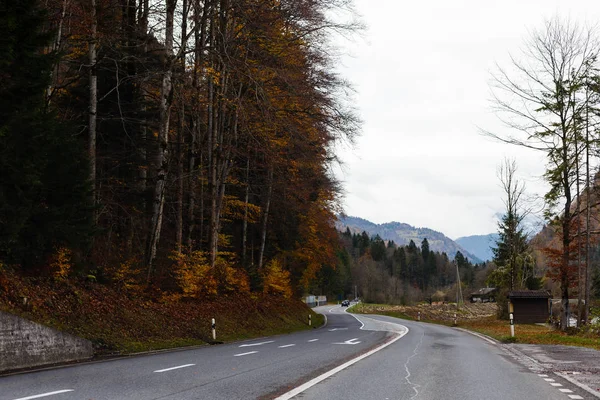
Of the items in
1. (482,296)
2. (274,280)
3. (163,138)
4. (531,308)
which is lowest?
(482,296)

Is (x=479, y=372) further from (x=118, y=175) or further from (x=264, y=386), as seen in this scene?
(x=118, y=175)

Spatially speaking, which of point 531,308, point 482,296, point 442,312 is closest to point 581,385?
point 531,308

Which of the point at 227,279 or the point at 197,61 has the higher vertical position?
the point at 197,61

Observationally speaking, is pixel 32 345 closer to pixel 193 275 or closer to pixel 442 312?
pixel 193 275

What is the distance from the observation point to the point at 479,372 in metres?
10.8

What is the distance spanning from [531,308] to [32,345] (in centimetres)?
4443

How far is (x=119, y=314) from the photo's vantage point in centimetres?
1593

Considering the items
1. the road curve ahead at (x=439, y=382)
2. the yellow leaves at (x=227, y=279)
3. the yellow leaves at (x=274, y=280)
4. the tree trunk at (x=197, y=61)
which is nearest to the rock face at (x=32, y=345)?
the road curve ahead at (x=439, y=382)

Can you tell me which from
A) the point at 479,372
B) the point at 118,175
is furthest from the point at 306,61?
the point at 479,372

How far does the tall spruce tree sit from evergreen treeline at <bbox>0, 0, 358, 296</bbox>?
0.03 meters

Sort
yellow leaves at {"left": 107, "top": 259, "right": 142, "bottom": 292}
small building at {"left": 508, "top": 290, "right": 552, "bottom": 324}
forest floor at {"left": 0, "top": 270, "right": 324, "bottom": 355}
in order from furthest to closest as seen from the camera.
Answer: small building at {"left": 508, "top": 290, "right": 552, "bottom": 324}
yellow leaves at {"left": 107, "top": 259, "right": 142, "bottom": 292}
forest floor at {"left": 0, "top": 270, "right": 324, "bottom": 355}

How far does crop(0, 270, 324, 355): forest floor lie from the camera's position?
12.7 meters

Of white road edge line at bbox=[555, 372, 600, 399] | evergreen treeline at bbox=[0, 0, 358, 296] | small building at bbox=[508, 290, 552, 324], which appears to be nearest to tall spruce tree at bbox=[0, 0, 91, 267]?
evergreen treeline at bbox=[0, 0, 358, 296]

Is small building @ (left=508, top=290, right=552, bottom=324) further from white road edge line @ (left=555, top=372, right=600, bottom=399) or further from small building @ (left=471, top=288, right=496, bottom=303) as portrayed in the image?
small building @ (left=471, top=288, right=496, bottom=303)
